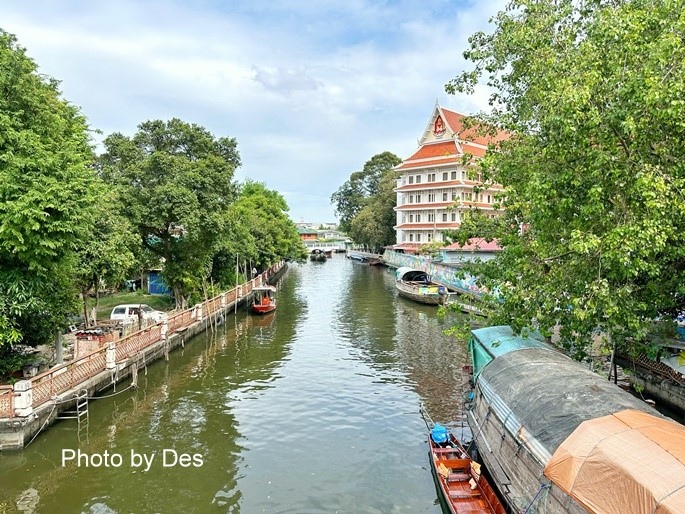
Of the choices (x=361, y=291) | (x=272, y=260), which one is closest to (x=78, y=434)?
(x=361, y=291)

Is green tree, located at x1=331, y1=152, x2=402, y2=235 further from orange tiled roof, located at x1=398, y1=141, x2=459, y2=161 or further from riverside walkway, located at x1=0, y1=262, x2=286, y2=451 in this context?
A: riverside walkway, located at x1=0, y1=262, x2=286, y2=451

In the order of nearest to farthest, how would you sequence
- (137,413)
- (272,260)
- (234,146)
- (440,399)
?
(137,413) → (440,399) → (234,146) → (272,260)

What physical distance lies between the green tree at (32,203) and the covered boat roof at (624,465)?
12.3 m

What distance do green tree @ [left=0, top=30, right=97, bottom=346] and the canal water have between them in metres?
3.69

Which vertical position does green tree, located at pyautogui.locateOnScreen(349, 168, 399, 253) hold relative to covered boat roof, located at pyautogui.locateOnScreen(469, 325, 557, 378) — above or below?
above

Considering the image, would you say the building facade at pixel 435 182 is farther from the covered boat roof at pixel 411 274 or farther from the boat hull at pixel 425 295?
the boat hull at pixel 425 295

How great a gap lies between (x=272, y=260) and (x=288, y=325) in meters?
22.7

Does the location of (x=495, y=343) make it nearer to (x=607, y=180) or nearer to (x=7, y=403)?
(x=607, y=180)

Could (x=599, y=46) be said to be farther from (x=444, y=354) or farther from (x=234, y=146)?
(x=234, y=146)

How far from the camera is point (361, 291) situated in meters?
45.9

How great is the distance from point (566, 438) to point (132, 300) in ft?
98.4

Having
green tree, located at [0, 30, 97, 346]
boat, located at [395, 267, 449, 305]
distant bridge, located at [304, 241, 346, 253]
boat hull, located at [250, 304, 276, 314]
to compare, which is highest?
green tree, located at [0, 30, 97, 346]

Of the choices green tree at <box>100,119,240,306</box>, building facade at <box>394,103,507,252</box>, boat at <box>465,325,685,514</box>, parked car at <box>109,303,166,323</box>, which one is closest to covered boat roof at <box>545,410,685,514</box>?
boat at <box>465,325,685,514</box>

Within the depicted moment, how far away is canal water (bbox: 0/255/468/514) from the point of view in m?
10.5
